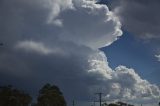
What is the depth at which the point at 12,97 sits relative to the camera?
141m

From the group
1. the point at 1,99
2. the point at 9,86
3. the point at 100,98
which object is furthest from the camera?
the point at 100,98

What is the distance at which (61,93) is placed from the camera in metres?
155

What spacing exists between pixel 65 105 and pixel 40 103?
8935mm

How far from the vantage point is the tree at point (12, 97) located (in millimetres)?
139000

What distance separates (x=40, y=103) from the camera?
491 feet

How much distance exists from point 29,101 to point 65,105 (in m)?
13.3

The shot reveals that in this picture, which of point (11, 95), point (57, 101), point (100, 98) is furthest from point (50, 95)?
point (100, 98)

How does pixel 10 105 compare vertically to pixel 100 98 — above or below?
below

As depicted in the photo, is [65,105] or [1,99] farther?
[65,105]


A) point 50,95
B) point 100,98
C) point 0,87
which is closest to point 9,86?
point 0,87

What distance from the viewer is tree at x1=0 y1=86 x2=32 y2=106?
139000 millimetres

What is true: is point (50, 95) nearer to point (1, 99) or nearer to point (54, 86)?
point (54, 86)

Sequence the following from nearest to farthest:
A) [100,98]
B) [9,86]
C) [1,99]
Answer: [1,99] → [9,86] → [100,98]

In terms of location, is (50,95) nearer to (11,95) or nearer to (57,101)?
(57,101)
